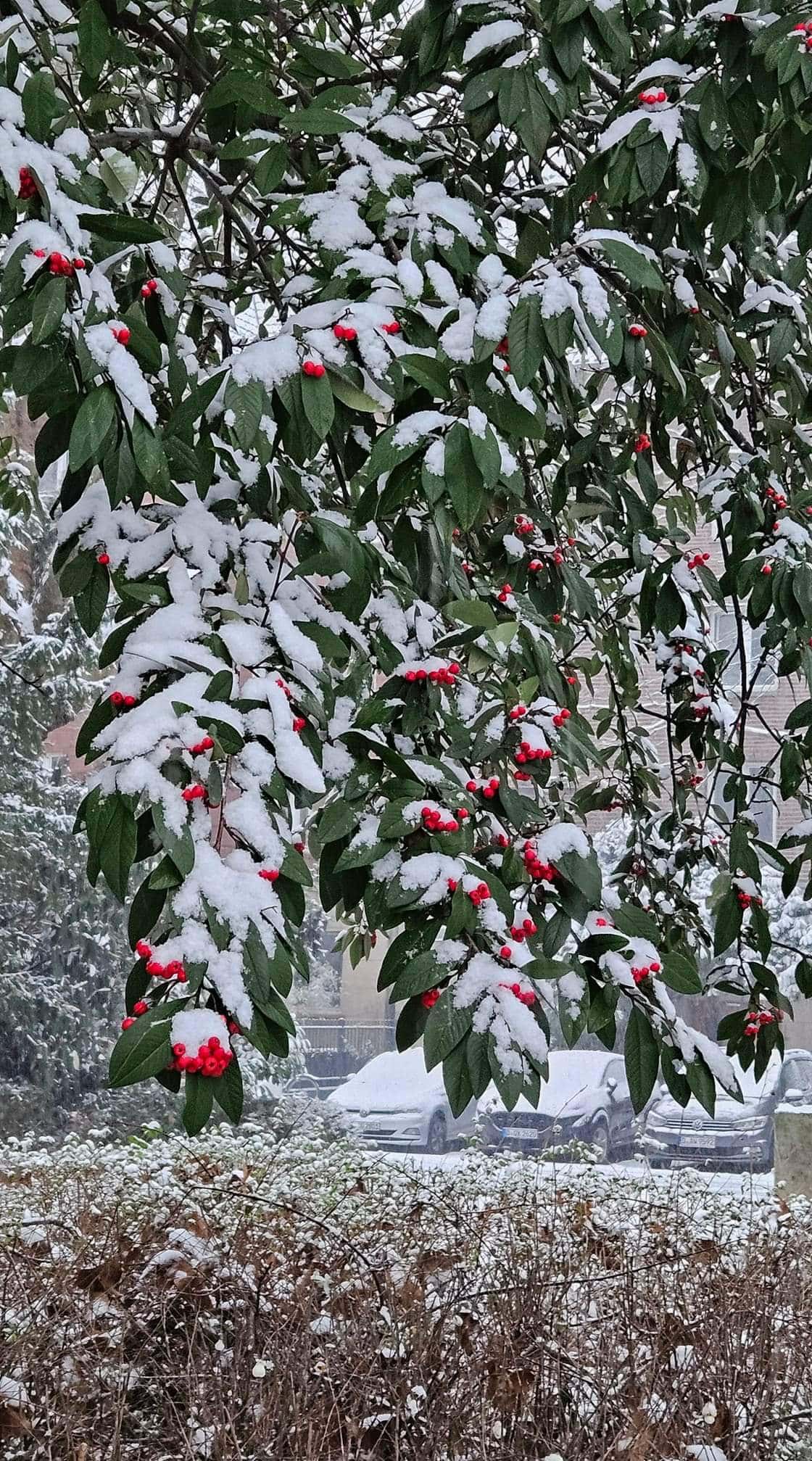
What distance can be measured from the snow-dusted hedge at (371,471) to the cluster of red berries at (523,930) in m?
0.03

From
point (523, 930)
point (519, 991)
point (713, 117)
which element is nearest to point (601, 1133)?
point (523, 930)

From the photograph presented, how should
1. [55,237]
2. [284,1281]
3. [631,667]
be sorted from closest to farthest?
[55,237] < [284,1281] < [631,667]

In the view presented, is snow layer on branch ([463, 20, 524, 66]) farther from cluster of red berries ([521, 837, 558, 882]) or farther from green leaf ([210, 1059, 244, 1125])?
green leaf ([210, 1059, 244, 1125])

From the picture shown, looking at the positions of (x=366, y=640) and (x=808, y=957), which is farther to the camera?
(x=808, y=957)

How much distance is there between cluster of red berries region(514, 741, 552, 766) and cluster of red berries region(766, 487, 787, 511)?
91 cm

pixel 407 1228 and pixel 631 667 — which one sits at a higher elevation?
pixel 631 667

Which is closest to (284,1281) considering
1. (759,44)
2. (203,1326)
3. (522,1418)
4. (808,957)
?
(203,1326)

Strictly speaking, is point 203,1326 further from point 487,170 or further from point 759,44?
point 759,44

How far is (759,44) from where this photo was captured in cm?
133

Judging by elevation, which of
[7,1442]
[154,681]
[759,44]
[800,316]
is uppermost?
[800,316]

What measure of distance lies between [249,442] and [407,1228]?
2695mm

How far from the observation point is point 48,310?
3.64 feet

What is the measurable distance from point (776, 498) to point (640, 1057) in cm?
127

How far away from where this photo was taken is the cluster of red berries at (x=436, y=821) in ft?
4.37
